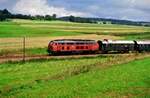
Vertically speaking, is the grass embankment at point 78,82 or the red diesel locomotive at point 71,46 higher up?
the grass embankment at point 78,82

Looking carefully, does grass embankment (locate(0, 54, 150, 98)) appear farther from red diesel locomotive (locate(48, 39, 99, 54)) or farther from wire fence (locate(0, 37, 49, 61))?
red diesel locomotive (locate(48, 39, 99, 54))

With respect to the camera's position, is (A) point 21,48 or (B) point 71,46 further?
(A) point 21,48

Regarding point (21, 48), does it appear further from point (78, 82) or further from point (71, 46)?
point (78, 82)

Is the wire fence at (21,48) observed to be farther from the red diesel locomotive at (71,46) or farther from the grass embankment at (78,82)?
the grass embankment at (78,82)

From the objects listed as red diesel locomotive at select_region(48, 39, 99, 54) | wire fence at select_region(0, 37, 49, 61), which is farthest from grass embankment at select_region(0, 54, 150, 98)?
red diesel locomotive at select_region(48, 39, 99, 54)

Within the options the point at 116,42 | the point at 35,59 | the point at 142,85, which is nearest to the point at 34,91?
the point at 142,85

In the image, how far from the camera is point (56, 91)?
35719 mm

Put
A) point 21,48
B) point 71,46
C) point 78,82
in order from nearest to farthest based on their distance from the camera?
point 78,82 → point 71,46 → point 21,48

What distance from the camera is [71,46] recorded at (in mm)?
82125

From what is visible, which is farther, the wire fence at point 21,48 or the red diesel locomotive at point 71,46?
the red diesel locomotive at point 71,46

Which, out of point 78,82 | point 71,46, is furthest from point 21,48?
point 78,82

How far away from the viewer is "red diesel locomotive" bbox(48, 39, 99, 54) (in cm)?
7962

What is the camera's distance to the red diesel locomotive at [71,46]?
79.6 meters

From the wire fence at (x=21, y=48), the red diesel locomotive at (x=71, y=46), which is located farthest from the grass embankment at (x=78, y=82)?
the red diesel locomotive at (x=71, y=46)
